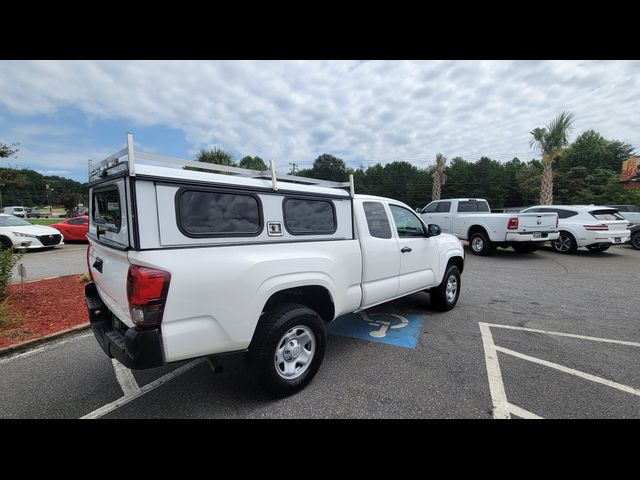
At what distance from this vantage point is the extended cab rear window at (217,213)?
2221mm

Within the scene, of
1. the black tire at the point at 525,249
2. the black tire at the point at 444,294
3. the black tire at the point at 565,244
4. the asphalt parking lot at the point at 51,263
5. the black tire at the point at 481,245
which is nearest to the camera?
the black tire at the point at 444,294

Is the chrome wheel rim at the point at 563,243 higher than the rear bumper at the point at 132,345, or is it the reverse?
the rear bumper at the point at 132,345

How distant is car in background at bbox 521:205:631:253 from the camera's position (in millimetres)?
9992

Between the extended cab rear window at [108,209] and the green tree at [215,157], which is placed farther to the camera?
the green tree at [215,157]

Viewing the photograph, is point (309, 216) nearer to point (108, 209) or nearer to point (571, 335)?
point (108, 209)

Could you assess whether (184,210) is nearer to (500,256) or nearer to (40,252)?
(500,256)

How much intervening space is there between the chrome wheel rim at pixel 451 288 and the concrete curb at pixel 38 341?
5573 millimetres

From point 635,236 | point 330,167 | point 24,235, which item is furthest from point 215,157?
point 330,167

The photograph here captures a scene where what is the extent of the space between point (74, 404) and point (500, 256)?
1183cm

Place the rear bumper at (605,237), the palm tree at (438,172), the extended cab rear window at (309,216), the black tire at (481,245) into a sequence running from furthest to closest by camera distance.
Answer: the palm tree at (438,172) → the black tire at (481,245) → the rear bumper at (605,237) → the extended cab rear window at (309,216)

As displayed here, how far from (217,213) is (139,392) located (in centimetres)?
194

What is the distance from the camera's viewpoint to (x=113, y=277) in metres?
2.44

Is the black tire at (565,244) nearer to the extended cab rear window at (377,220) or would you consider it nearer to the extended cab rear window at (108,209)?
the extended cab rear window at (377,220)

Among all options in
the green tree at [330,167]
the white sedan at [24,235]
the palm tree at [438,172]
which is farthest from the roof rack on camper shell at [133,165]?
the green tree at [330,167]
